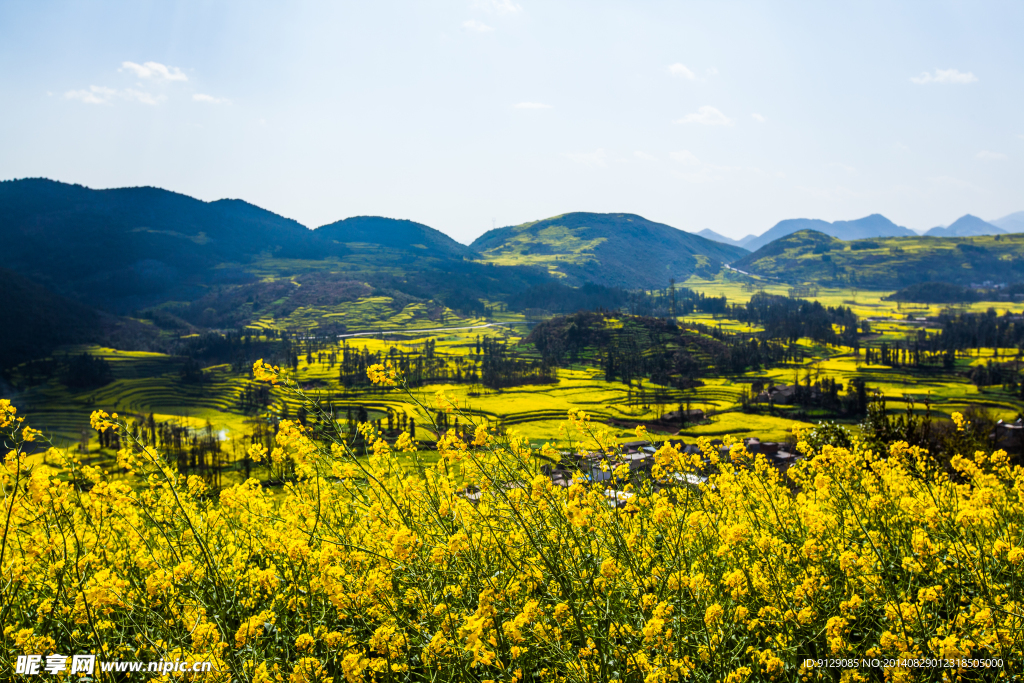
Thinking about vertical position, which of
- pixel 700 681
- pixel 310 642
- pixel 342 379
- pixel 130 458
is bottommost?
pixel 342 379

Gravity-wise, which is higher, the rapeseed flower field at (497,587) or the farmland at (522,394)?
the rapeseed flower field at (497,587)

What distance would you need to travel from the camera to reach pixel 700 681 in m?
4.08

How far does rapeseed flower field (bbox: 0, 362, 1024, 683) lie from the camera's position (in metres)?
3.92

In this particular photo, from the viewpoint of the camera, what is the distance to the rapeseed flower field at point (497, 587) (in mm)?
3920

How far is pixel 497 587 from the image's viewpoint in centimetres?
452

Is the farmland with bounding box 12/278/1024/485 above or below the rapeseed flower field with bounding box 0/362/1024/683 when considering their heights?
below

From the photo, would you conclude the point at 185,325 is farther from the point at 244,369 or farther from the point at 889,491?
the point at 889,491

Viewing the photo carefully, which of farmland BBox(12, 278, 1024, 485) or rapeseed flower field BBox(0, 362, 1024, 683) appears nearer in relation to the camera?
rapeseed flower field BBox(0, 362, 1024, 683)

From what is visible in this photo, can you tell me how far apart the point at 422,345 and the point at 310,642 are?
358 ft

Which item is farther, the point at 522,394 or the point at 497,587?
the point at 522,394

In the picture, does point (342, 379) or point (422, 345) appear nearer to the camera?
point (342, 379)

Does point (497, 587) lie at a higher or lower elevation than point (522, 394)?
higher

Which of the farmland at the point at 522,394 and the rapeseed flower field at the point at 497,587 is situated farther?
the farmland at the point at 522,394

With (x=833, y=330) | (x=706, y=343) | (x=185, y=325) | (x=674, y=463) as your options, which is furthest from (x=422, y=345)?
(x=674, y=463)
